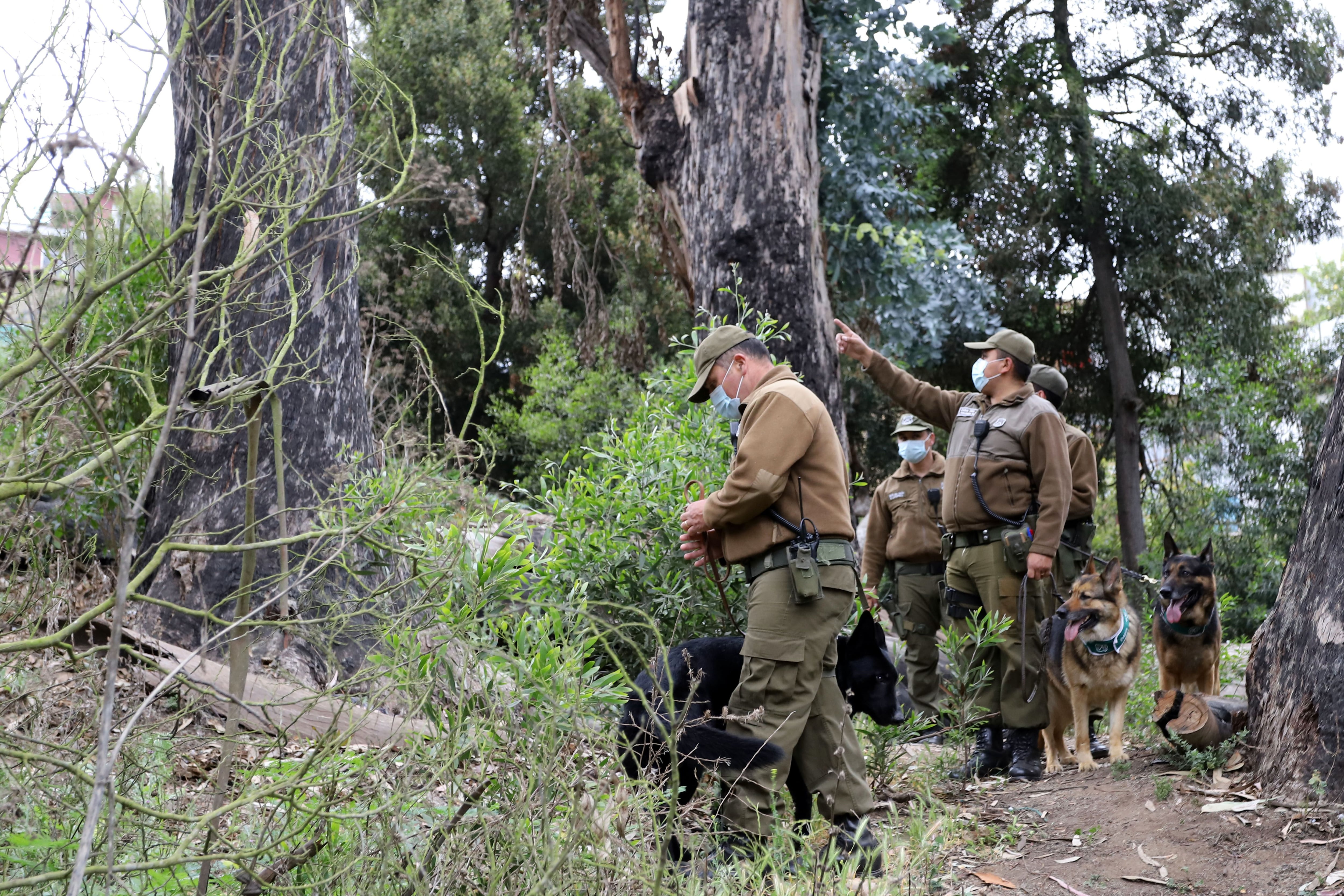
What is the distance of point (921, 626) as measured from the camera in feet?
26.6

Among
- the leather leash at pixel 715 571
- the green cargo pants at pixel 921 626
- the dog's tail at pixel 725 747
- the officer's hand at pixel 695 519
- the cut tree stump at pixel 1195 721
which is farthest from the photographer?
the green cargo pants at pixel 921 626

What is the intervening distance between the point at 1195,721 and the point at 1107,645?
93cm

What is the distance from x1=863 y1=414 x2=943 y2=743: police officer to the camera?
319 inches

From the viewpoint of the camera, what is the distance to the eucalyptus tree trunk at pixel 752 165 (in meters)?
8.52

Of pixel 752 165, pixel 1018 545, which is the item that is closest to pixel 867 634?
pixel 1018 545

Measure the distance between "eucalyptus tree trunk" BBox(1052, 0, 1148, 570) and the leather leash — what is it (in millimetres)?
14198

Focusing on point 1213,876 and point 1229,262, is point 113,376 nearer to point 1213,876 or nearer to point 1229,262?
point 1213,876

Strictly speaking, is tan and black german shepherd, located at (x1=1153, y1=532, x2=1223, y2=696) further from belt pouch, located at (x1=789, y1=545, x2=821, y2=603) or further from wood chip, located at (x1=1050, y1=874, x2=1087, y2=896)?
belt pouch, located at (x1=789, y1=545, x2=821, y2=603)

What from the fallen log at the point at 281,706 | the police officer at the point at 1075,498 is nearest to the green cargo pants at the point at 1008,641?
the police officer at the point at 1075,498

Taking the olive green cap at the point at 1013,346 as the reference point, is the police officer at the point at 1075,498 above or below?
below

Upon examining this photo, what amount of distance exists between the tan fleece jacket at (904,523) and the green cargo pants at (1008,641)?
140cm

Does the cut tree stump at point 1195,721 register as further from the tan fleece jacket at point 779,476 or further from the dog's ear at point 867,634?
the tan fleece jacket at point 779,476

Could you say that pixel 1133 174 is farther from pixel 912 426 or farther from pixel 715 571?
pixel 715 571

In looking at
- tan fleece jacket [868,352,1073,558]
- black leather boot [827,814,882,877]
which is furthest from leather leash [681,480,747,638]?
tan fleece jacket [868,352,1073,558]
